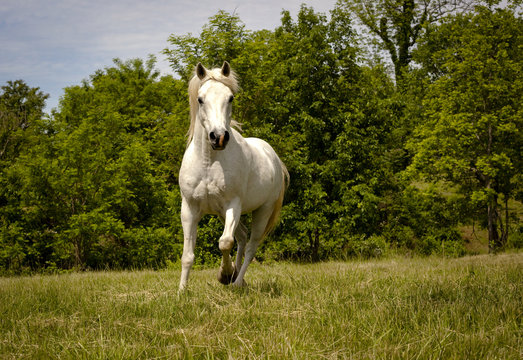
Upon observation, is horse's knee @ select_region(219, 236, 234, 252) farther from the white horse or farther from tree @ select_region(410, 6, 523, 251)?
tree @ select_region(410, 6, 523, 251)

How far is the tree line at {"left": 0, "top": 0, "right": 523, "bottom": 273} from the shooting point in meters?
14.3

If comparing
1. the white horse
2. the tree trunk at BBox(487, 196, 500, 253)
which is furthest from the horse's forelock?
the tree trunk at BBox(487, 196, 500, 253)

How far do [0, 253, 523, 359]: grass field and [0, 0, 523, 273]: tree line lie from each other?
887 cm

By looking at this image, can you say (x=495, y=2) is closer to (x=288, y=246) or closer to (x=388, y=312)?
(x=288, y=246)

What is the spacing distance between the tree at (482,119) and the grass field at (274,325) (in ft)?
41.1

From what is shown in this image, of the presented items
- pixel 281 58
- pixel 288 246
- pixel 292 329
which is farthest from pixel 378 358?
pixel 281 58

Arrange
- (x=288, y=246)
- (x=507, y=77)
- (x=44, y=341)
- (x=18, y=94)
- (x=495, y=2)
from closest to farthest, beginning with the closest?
1. (x=44, y=341)
2. (x=288, y=246)
3. (x=507, y=77)
4. (x=495, y=2)
5. (x=18, y=94)

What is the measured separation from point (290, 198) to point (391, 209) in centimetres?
544

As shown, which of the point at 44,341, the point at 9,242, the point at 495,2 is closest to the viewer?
the point at 44,341

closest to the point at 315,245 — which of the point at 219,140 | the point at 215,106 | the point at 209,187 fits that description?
the point at 209,187

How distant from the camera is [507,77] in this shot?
648 inches

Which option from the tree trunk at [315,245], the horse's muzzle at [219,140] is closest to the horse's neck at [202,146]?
the horse's muzzle at [219,140]

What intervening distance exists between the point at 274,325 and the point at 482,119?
15.0 meters

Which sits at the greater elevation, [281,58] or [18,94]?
[18,94]
